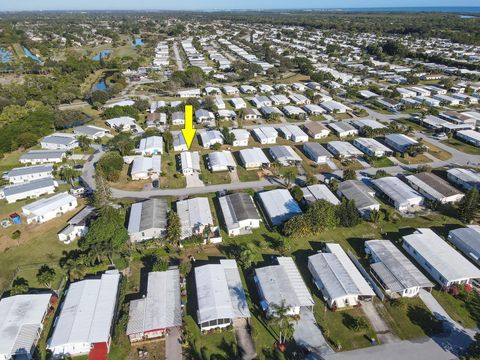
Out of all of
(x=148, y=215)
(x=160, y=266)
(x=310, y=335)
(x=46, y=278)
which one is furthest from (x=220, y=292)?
(x=46, y=278)

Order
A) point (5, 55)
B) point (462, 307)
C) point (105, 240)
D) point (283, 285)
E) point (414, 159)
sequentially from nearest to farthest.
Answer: point (462, 307) < point (283, 285) < point (105, 240) < point (414, 159) < point (5, 55)

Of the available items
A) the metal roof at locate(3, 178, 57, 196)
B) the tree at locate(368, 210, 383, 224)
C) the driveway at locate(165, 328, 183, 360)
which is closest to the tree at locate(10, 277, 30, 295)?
the driveway at locate(165, 328, 183, 360)

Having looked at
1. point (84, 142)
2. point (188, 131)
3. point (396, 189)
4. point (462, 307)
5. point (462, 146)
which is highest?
point (84, 142)

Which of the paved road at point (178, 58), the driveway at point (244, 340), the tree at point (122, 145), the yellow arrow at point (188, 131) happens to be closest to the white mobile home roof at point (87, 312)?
the driveway at point (244, 340)

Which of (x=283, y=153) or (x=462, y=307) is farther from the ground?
(x=283, y=153)

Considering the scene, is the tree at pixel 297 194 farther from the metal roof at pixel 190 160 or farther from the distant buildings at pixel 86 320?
the distant buildings at pixel 86 320

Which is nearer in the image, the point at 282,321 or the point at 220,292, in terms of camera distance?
the point at 282,321

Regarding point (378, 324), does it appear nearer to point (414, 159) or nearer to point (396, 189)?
point (396, 189)
